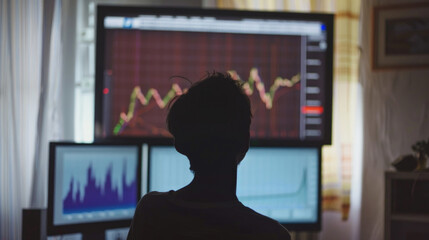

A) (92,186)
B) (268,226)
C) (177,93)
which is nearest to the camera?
(268,226)

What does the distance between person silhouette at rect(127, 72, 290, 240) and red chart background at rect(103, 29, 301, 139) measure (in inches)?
50.2

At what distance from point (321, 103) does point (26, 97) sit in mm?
1265

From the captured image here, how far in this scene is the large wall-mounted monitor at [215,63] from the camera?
2.24 meters

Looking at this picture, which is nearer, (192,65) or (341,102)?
(192,65)

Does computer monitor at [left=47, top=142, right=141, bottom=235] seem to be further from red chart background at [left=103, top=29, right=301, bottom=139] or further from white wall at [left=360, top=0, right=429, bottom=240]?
white wall at [left=360, top=0, right=429, bottom=240]

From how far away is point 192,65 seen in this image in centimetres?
229

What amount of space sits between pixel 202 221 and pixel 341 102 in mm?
1684

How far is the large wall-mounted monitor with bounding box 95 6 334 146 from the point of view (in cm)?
224

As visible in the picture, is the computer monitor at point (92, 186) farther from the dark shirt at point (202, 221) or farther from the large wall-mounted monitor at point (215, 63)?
the dark shirt at point (202, 221)

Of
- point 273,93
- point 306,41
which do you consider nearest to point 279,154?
point 273,93

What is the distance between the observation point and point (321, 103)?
2.29 metres

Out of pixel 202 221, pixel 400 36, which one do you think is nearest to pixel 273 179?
pixel 400 36

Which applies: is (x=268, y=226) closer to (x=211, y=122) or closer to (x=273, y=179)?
(x=211, y=122)

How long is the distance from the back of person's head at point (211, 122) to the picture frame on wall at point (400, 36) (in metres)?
1.67
